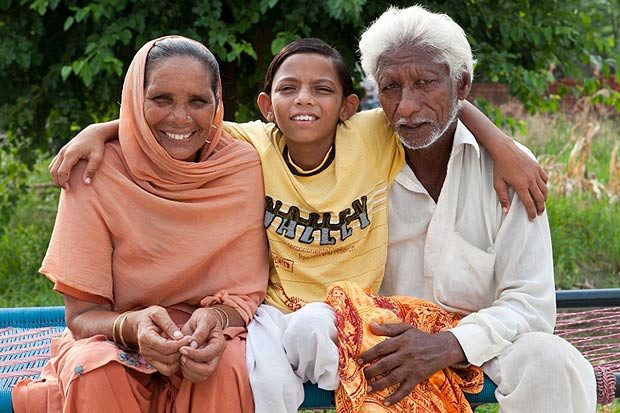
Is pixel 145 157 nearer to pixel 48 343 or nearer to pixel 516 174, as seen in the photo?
pixel 48 343

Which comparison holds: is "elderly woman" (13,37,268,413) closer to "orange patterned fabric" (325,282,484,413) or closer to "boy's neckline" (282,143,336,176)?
"boy's neckline" (282,143,336,176)

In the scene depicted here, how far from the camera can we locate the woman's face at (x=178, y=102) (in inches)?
126

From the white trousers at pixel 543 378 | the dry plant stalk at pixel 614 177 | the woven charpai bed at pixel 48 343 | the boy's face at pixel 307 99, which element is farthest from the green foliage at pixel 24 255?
the dry plant stalk at pixel 614 177

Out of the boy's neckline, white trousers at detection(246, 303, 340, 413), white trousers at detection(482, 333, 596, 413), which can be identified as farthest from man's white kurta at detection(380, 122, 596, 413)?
white trousers at detection(246, 303, 340, 413)

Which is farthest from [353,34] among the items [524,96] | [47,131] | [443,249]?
[443,249]

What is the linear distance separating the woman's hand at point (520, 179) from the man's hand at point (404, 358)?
22.9 inches

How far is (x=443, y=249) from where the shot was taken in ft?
11.3

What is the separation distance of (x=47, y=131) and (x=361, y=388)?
392 cm

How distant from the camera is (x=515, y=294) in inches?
129

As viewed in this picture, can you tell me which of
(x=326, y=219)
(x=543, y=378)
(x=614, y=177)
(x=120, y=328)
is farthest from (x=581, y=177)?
(x=120, y=328)

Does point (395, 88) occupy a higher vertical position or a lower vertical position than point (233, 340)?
higher

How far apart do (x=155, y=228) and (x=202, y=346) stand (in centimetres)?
52

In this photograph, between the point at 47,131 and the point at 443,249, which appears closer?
the point at 443,249

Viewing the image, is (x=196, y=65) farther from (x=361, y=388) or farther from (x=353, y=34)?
(x=353, y=34)
